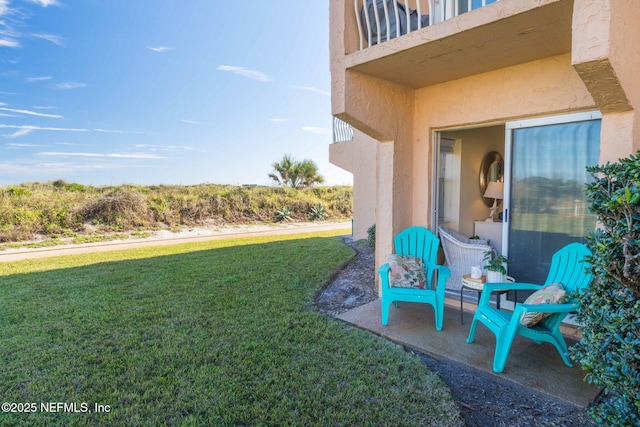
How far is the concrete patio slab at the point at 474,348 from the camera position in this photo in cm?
252

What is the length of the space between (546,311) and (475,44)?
2388 millimetres

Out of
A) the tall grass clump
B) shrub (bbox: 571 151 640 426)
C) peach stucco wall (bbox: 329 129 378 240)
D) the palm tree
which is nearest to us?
shrub (bbox: 571 151 640 426)

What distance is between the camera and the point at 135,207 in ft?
38.6

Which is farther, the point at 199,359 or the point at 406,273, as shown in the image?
the point at 406,273

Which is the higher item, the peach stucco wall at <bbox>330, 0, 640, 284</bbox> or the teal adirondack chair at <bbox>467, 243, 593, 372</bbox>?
the peach stucco wall at <bbox>330, 0, 640, 284</bbox>

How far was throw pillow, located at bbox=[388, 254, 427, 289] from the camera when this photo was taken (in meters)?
3.73

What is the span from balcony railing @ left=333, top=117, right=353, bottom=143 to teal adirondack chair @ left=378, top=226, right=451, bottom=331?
5.30 meters

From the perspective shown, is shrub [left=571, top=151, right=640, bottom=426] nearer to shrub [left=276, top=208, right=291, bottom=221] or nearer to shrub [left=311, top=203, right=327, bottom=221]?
shrub [left=276, top=208, right=291, bottom=221]

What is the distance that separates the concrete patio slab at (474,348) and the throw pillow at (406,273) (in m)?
0.43

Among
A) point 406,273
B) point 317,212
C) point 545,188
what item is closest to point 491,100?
point 545,188

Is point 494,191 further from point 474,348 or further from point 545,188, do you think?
point 474,348

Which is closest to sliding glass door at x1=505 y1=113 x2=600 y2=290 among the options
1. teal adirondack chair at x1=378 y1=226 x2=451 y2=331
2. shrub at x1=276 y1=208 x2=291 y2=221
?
teal adirondack chair at x1=378 y1=226 x2=451 y2=331

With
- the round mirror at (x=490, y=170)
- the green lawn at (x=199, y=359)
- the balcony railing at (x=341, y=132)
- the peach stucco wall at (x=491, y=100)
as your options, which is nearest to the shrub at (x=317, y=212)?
the balcony railing at (x=341, y=132)

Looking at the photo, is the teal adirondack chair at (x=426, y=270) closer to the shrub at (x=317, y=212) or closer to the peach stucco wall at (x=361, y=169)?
the peach stucco wall at (x=361, y=169)
